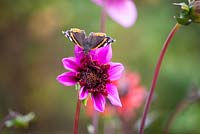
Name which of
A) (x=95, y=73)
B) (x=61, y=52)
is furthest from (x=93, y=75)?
(x=61, y=52)

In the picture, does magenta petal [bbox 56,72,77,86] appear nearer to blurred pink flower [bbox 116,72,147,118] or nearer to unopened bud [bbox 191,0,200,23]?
unopened bud [bbox 191,0,200,23]

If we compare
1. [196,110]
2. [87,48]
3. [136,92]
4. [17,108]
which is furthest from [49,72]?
[87,48]

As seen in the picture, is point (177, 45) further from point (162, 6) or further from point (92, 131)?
Result: point (92, 131)

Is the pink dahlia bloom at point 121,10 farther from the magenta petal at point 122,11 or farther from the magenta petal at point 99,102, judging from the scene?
the magenta petal at point 99,102

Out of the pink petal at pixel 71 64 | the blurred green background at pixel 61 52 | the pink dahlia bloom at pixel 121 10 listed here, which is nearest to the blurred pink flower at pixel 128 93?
the pink dahlia bloom at pixel 121 10

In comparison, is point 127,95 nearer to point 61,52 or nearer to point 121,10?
point 121,10

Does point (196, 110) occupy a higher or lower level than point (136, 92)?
lower
